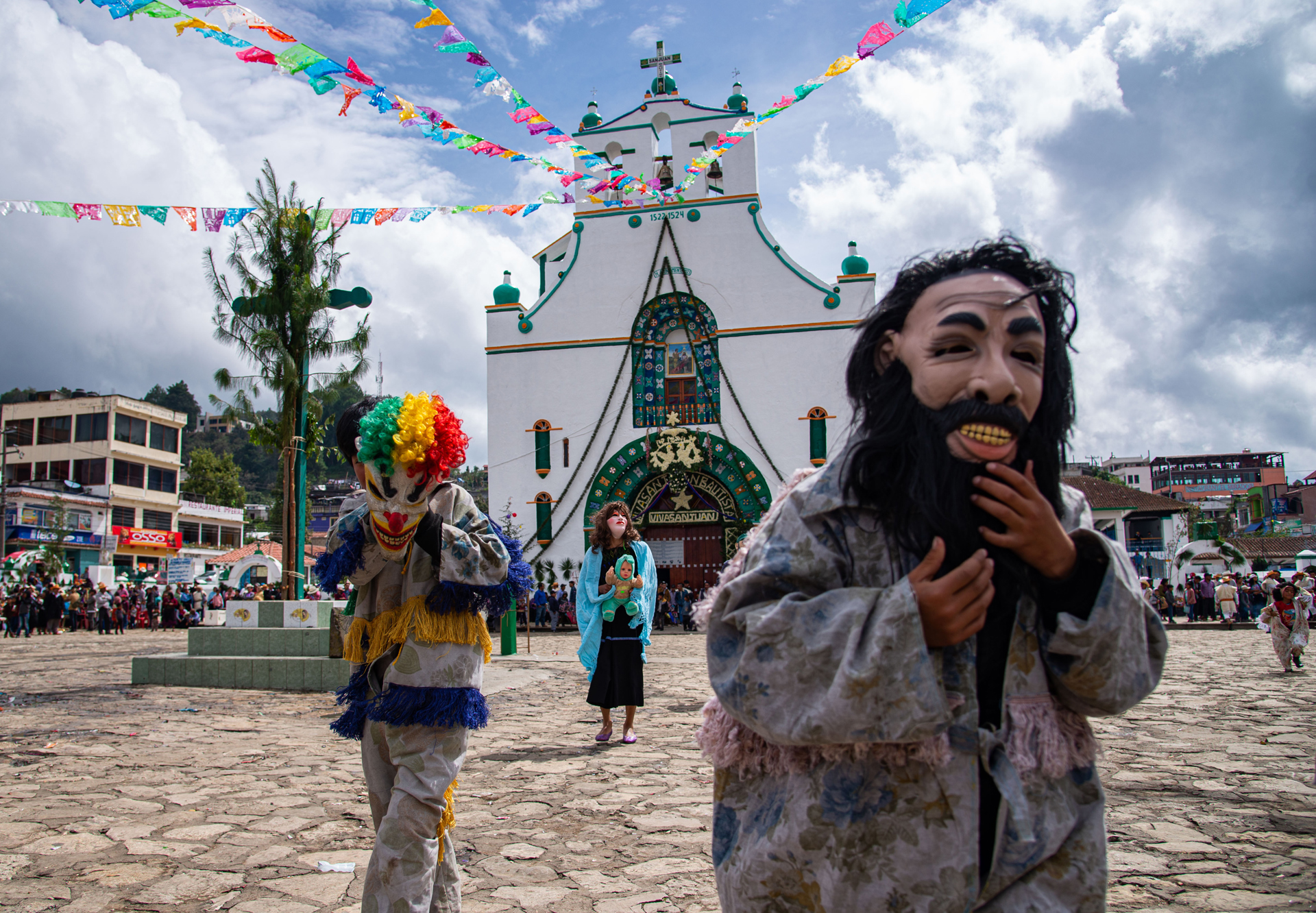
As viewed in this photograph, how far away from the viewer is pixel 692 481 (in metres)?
23.2

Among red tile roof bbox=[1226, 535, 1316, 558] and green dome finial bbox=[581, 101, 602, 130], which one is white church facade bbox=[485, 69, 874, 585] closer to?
green dome finial bbox=[581, 101, 602, 130]

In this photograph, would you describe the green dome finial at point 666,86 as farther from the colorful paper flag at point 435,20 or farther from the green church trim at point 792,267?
the colorful paper flag at point 435,20

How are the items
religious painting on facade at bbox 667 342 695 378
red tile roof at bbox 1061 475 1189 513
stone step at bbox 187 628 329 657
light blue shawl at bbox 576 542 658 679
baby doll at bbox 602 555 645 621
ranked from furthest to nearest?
1. red tile roof at bbox 1061 475 1189 513
2. religious painting on facade at bbox 667 342 695 378
3. stone step at bbox 187 628 329 657
4. light blue shawl at bbox 576 542 658 679
5. baby doll at bbox 602 555 645 621

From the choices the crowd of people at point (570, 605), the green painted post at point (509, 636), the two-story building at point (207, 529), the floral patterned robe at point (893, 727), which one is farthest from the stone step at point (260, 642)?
the two-story building at point (207, 529)

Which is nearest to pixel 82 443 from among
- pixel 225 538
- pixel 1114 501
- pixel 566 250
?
pixel 225 538

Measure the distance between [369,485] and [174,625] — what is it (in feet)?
92.3

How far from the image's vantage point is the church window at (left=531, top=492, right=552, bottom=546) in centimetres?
2345

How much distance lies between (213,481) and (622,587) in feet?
179

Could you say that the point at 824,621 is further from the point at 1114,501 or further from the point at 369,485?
the point at 1114,501

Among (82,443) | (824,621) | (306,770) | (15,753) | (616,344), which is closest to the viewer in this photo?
(824,621)

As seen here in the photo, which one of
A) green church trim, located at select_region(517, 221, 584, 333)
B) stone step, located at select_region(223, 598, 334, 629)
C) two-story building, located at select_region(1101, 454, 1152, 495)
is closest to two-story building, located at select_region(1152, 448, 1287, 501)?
two-story building, located at select_region(1101, 454, 1152, 495)

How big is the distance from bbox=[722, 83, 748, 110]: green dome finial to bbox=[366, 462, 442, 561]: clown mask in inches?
930

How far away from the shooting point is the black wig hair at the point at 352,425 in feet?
10.1

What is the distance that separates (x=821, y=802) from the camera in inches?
57.8
